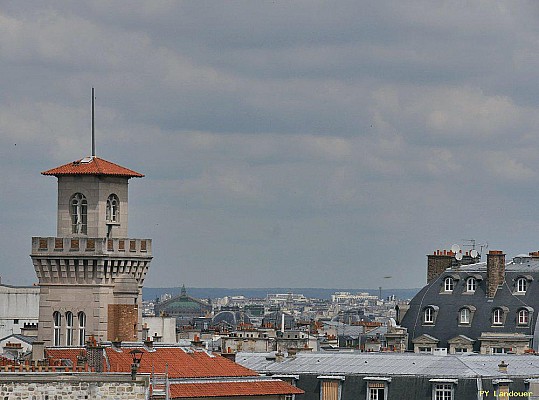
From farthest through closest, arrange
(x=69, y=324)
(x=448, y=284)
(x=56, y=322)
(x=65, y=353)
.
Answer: (x=448, y=284) → (x=56, y=322) → (x=69, y=324) → (x=65, y=353)

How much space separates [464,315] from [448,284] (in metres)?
2.61

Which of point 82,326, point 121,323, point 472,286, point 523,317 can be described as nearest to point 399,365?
point 121,323

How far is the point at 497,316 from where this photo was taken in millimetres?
123562

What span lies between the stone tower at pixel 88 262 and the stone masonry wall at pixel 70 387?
22.6 metres

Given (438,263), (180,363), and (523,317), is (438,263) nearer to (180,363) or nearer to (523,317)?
(523,317)

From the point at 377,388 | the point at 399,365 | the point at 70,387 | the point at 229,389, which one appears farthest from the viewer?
the point at 399,365

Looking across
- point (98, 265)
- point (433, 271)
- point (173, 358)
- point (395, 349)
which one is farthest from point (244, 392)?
point (433, 271)

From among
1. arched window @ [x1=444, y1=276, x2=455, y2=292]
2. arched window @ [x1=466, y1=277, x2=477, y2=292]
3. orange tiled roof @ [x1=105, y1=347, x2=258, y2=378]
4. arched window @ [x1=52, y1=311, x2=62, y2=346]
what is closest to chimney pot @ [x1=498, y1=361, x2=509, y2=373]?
orange tiled roof @ [x1=105, y1=347, x2=258, y2=378]

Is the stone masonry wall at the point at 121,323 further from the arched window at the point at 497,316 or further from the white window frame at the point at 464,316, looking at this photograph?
the white window frame at the point at 464,316

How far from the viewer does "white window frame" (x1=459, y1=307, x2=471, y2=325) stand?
4911 inches

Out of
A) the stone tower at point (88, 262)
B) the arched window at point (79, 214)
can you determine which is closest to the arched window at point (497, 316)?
the stone tower at point (88, 262)

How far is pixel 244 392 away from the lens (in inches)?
2955

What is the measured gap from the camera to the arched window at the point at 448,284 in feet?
415

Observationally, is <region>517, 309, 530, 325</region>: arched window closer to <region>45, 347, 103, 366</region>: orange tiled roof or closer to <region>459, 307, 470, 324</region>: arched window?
<region>459, 307, 470, 324</region>: arched window
